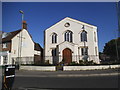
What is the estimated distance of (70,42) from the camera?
68.3ft

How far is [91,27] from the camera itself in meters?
20.9

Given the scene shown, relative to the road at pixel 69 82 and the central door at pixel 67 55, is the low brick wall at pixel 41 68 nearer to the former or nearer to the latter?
the central door at pixel 67 55

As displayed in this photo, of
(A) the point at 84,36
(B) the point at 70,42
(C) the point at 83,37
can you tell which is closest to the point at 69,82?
(B) the point at 70,42

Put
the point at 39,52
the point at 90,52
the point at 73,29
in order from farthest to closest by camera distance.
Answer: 1. the point at 39,52
2. the point at 73,29
3. the point at 90,52

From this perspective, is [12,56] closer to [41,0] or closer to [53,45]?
[53,45]

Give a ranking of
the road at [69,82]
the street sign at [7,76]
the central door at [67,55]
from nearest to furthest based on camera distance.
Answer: the street sign at [7,76] < the road at [69,82] < the central door at [67,55]

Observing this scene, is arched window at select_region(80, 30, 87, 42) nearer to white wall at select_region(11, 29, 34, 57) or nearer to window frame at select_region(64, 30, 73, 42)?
window frame at select_region(64, 30, 73, 42)

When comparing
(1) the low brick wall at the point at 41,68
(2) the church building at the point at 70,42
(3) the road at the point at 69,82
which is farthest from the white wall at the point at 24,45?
(3) the road at the point at 69,82

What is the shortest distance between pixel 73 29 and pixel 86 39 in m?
2.88

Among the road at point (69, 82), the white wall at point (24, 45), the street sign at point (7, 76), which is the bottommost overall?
the road at point (69, 82)

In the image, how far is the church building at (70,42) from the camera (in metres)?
20.0

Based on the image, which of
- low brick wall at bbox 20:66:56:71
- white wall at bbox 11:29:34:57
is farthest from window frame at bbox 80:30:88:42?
white wall at bbox 11:29:34:57

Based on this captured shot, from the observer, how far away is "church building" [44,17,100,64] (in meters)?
20.0

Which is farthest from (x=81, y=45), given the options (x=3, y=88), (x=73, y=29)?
(x=3, y=88)
